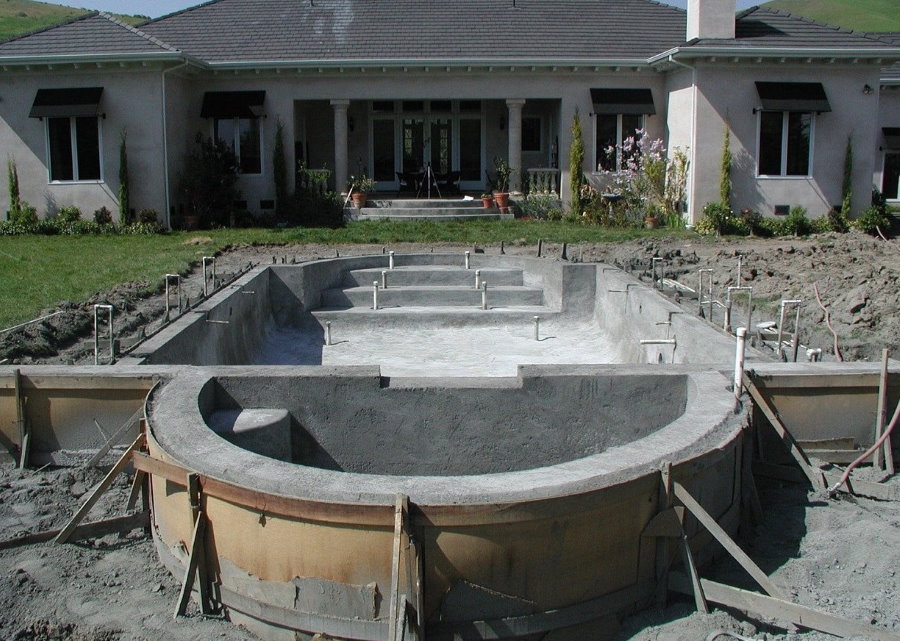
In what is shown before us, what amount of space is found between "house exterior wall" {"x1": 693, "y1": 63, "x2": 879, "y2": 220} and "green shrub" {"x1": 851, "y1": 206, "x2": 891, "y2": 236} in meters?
0.42

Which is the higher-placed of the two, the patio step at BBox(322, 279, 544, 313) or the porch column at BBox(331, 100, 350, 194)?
the porch column at BBox(331, 100, 350, 194)

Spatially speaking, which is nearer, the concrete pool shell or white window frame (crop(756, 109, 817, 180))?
the concrete pool shell

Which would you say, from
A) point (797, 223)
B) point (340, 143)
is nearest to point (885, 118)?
point (797, 223)

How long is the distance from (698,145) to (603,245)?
473 centimetres

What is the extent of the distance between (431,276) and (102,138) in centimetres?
1068

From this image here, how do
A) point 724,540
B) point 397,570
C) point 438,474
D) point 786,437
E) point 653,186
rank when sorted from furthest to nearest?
point 653,186 → point 438,474 → point 786,437 → point 724,540 → point 397,570

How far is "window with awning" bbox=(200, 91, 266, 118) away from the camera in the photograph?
81.4ft

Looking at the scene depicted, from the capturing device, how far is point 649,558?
5.89m

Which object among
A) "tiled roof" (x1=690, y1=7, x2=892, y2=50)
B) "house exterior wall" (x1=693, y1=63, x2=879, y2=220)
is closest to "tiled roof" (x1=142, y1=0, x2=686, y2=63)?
"tiled roof" (x1=690, y1=7, x2=892, y2=50)

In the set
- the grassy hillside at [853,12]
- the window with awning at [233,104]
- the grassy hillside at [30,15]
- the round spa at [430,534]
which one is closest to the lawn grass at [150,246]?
the window with awning at [233,104]

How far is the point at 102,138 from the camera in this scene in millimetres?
23531

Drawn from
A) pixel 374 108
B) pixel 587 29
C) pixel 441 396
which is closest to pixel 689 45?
pixel 587 29

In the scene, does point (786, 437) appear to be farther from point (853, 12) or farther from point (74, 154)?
point (853, 12)

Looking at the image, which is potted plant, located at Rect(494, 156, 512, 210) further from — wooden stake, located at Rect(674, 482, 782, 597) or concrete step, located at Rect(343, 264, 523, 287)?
wooden stake, located at Rect(674, 482, 782, 597)
